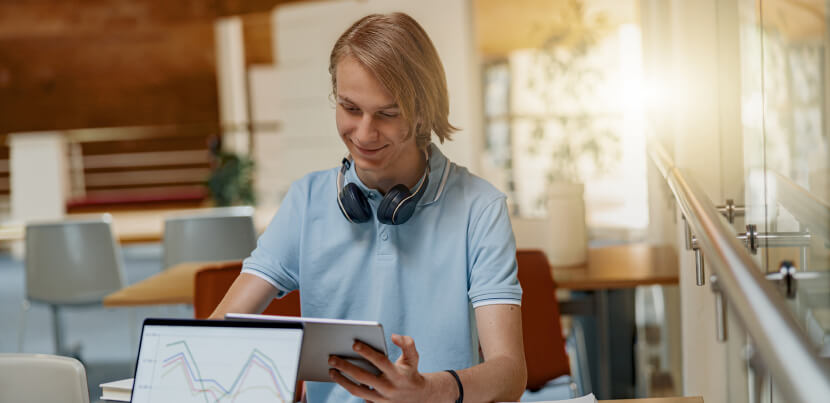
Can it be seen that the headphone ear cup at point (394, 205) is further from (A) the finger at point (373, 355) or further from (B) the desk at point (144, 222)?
(B) the desk at point (144, 222)

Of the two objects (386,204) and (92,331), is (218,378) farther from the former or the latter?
(92,331)

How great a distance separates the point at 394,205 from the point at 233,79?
7.63m

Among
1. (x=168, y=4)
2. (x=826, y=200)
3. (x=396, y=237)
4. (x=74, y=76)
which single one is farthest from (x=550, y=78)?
(x=74, y=76)

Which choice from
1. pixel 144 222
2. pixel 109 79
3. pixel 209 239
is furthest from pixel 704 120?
pixel 109 79

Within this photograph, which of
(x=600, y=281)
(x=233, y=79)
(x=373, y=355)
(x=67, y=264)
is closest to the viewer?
(x=373, y=355)

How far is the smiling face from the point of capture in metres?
1.20

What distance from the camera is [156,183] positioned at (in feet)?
33.8

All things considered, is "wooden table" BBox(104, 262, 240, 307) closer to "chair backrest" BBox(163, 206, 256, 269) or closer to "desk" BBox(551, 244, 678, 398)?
"chair backrest" BBox(163, 206, 256, 269)

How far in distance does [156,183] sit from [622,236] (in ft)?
23.5

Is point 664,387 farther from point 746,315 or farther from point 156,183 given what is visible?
point 156,183

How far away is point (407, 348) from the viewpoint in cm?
95

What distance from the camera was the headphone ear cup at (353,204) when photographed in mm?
1288

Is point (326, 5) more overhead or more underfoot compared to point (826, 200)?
more overhead

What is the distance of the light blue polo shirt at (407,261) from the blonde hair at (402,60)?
→ 0.13 meters
